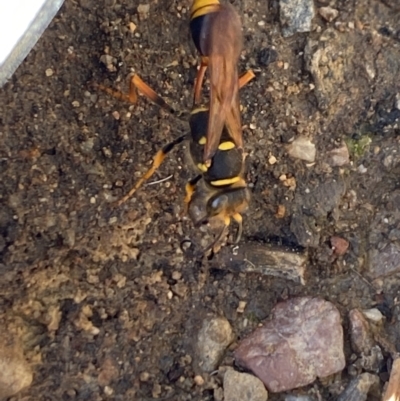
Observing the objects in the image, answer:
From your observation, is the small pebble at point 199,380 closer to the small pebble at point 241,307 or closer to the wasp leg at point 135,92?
the small pebble at point 241,307

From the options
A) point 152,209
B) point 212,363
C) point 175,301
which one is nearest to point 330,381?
point 212,363

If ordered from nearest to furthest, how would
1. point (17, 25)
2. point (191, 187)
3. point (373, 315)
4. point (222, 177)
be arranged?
point (17, 25) → point (222, 177) → point (191, 187) → point (373, 315)

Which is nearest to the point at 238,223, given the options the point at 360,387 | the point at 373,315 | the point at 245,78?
the point at 245,78

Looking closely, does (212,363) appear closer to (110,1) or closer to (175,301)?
(175,301)

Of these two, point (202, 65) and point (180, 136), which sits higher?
point (202, 65)

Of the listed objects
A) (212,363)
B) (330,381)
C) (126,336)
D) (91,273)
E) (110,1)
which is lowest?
(330,381)

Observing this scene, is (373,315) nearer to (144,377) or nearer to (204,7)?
(144,377)

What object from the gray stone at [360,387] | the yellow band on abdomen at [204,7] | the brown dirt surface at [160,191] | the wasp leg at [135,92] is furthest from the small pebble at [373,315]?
the yellow band on abdomen at [204,7]

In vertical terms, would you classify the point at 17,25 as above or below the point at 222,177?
above
